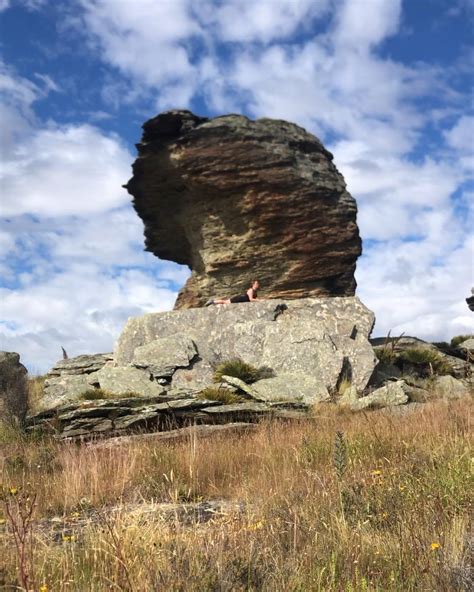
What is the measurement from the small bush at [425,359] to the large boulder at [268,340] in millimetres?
1587

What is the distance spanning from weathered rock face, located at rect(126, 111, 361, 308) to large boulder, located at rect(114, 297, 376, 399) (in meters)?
6.38

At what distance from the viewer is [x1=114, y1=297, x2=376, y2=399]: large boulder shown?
13.5 metres

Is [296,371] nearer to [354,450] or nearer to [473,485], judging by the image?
[354,450]

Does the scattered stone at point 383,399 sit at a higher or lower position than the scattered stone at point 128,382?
lower

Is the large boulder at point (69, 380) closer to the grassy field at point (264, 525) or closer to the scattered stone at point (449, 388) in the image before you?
the grassy field at point (264, 525)

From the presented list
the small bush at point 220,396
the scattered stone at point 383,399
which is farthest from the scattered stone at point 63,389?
the scattered stone at point 383,399

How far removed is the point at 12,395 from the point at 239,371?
5111 millimetres

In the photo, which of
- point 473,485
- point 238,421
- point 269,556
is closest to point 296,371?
point 238,421

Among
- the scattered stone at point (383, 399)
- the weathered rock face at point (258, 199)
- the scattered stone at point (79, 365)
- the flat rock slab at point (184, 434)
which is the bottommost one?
the flat rock slab at point (184, 434)

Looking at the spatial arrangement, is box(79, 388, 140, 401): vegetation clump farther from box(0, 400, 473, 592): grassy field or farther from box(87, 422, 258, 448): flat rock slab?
box(0, 400, 473, 592): grassy field

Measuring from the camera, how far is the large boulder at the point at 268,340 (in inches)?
533

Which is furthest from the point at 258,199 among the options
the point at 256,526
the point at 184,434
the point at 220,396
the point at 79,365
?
the point at 256,526

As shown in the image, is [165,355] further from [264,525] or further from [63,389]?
[264,525]

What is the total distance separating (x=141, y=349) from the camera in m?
14.8
